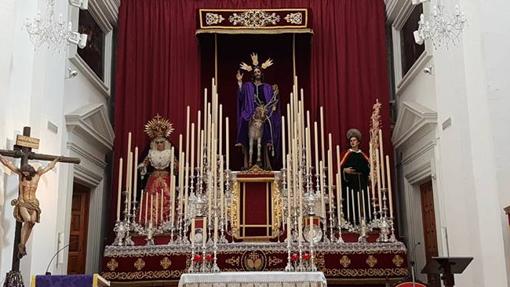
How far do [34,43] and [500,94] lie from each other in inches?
200

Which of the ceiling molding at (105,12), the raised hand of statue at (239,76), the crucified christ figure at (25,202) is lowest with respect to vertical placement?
A: the crucified christ figure at (25,202)

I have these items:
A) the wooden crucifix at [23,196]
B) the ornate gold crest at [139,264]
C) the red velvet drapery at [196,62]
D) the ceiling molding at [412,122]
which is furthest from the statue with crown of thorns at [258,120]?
the wooden crucifix at [23,196]

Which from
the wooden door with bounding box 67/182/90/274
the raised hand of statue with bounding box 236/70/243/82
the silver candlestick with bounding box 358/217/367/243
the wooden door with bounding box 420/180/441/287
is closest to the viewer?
the silver candlestick with bounding box 358/217/367/243

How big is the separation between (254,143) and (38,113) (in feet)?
12.0

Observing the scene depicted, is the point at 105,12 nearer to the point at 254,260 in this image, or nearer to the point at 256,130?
the point at 256,130

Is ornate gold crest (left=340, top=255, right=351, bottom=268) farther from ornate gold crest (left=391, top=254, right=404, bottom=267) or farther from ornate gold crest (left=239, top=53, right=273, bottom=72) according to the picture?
ornate gold crest (left=239, top=53, right=273, bottom=72)

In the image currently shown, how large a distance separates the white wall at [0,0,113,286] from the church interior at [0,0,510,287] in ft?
0.08

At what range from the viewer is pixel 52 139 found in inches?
280

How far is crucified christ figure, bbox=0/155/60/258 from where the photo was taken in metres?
5.57

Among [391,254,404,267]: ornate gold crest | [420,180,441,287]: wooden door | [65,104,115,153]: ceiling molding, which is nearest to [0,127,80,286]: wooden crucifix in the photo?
[65,104,115,153]: ceiling molding

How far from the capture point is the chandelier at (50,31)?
648 cm

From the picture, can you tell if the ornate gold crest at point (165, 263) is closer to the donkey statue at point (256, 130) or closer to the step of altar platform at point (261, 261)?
the step of altar platform at point (261, 261)

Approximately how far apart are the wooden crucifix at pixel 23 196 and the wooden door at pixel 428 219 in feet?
17.9

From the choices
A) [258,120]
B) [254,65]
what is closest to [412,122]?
[258,120]
